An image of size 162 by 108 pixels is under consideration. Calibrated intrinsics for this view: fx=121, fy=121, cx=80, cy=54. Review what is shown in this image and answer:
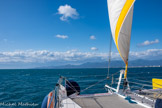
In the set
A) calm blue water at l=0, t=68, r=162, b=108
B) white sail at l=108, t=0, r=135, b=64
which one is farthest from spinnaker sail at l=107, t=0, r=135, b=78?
calm blue water at l=0, t=68, r=162, b=108

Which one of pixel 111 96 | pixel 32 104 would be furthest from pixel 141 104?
pixel 32 104

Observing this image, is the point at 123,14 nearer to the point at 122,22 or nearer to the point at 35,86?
the point at 122,22

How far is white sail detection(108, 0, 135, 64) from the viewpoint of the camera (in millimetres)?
5516

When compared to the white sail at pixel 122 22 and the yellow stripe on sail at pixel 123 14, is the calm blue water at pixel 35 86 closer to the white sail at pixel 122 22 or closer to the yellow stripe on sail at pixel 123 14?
the white sail at pixel 122 22

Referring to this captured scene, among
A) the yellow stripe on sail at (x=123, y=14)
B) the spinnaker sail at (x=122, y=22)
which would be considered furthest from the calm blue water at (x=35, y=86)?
the yellow stripe on sail at (x=123, y=14)

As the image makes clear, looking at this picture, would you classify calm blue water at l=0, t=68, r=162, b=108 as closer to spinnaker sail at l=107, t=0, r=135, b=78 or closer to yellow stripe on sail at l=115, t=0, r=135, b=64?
spinnaker sail at l=107, t=0, r=135, b=78

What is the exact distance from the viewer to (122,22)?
5.64 meters

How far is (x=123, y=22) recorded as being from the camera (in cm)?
563

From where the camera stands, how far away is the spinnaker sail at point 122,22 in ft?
18.1

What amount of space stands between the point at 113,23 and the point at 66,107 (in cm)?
448

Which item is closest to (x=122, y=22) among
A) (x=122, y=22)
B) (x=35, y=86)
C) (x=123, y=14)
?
(x=122, y=22)

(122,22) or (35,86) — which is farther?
(35,86)

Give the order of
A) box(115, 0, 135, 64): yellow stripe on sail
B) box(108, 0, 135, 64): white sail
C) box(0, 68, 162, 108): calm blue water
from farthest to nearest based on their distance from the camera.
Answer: box(0, 68, 162, 108): calm blue water
box(108, 0, 135, 64): white sail
box(115, 0, 135, 64): yellow stripe on sail

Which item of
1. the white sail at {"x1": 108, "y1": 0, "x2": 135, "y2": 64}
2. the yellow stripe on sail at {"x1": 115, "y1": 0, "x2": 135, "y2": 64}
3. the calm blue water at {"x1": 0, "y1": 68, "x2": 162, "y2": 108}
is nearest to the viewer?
the yellow stripe on sail at {"x1": 115, "y1": 0, "x2": 135, "y2": 64}
